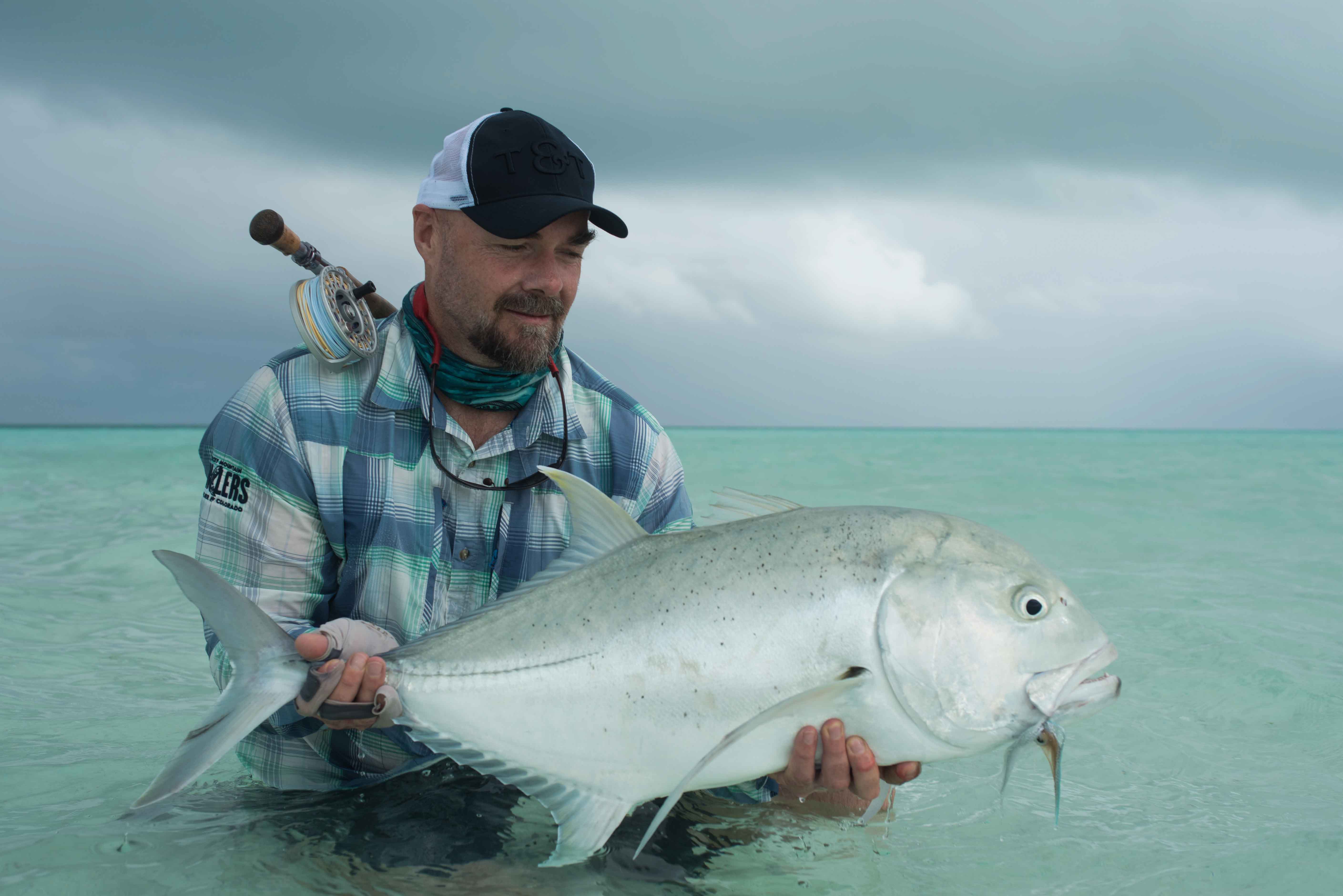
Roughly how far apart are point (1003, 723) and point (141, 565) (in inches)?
335

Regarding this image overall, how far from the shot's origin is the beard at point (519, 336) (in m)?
2.51

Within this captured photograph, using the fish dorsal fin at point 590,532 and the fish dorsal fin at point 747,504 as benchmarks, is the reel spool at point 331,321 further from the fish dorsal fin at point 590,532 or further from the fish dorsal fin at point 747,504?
the fish dorsal fin at point 747,504

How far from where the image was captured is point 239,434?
93.5 inches

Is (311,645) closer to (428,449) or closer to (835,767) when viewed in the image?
(428,449)

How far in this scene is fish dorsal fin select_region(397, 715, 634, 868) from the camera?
73.9 inches

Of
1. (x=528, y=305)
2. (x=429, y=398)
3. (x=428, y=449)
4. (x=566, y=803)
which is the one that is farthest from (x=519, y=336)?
(x=566, y=803)

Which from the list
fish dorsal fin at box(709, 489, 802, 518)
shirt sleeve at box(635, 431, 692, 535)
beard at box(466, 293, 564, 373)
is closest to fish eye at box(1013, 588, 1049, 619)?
fish dorsal fin at box(709, 489, 802, 518)

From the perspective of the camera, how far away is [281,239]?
8.74ft

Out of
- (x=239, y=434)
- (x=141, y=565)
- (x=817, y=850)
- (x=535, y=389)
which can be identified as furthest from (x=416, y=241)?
(x=141, y=565)

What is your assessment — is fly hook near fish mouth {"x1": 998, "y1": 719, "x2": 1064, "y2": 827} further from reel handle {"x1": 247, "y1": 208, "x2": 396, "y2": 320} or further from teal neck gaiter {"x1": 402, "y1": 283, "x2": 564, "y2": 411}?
reel handle {"x1": 247, "y1": 208, "x2": 396, "y2": 320}

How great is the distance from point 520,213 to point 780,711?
1.49m

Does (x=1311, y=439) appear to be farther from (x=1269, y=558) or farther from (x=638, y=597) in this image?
(x=638, y=597)

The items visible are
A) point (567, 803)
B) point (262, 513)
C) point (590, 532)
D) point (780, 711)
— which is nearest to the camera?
point (780, 711)

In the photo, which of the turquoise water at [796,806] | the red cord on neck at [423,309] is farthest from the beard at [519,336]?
the turquoise water at [796,806]
